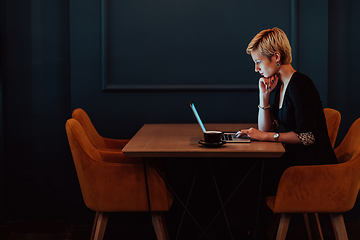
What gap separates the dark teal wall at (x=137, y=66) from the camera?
8.41ft

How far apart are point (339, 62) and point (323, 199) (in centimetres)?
146

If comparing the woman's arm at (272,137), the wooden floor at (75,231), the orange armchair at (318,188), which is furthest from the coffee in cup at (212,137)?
the wooden floor at (75,231)

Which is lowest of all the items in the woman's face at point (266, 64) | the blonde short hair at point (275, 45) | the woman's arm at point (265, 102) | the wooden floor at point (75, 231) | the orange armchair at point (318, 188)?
the wooden floor at point (75, 231)

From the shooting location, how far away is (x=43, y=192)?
8.85ft

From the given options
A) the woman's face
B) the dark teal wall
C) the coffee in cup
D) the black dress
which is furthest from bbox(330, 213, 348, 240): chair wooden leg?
the dark teal wall

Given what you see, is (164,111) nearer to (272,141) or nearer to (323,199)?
(272,141)

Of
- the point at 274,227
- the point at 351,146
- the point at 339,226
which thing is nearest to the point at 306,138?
the point at 351,146

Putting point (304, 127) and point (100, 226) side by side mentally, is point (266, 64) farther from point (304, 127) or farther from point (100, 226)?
point (100, 226)

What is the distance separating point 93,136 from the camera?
2.25 m

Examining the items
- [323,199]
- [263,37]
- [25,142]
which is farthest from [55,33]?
[323,199]

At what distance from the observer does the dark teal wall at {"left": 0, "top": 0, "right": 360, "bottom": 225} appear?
2.56m

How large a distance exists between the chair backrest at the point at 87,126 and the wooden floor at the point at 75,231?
0.74 m

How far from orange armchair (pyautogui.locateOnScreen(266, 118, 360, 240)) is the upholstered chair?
1.24 m

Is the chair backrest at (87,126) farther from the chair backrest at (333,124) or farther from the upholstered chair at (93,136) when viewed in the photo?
the chair backrest at (333,124)
